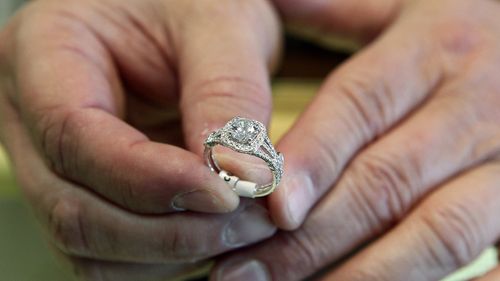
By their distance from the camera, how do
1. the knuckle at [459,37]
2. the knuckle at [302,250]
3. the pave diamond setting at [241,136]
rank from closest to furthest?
the pave diamond setting at [241,136] < the knuckle at [302,250] < the knuckle at [459,37]

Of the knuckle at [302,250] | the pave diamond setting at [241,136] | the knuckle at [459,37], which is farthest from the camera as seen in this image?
the knuckle at [459,37]

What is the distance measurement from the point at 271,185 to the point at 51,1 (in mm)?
293

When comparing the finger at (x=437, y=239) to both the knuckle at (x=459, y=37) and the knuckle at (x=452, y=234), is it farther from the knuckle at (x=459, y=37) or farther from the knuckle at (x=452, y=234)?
the knuckle at (x=459, y=37)

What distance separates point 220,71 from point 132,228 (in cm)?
14

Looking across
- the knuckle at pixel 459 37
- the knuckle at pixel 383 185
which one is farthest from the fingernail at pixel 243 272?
the knuckle at pixel 459 37

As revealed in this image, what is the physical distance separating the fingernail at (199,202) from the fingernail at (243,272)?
74mm

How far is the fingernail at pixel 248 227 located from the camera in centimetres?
42

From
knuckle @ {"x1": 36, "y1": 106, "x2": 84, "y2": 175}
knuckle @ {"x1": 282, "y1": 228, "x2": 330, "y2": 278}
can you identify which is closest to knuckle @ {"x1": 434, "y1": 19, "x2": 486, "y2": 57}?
knuckle @ {"x1": 282, "y1": 228, "x2": 330, "y2": 278}

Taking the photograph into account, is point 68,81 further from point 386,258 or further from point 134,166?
point 386,258

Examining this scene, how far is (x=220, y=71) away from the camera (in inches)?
17.9

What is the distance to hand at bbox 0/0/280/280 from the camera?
40cm

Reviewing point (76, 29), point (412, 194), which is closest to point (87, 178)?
point (76, 29)

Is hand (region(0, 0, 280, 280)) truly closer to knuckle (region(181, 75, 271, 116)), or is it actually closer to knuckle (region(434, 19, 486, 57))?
knuckle (region(181, 75, 271, 116))

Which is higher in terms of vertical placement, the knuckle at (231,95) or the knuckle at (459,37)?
the knuckle at (231,95)
